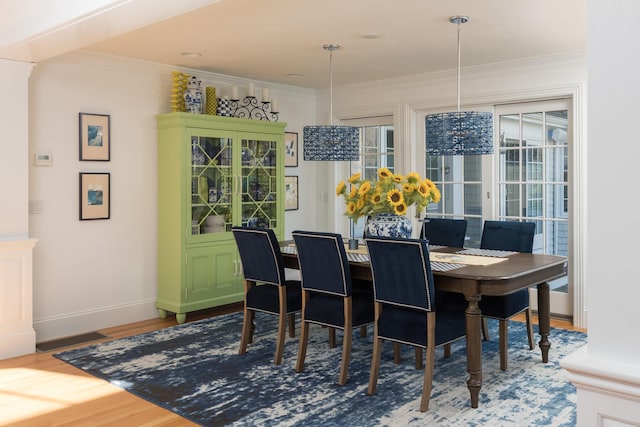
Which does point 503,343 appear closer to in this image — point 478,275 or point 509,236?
point 478,275

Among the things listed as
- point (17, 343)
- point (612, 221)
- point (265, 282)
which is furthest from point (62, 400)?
point (612, 221)

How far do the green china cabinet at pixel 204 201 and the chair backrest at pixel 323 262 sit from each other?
1.78m

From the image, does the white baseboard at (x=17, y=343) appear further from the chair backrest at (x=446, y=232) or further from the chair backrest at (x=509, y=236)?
the chair backrest at (x=509, y=236)

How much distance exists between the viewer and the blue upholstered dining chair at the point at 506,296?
3.70 m

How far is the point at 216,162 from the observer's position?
5297 millimetres

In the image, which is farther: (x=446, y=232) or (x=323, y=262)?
(x=446, y=232)

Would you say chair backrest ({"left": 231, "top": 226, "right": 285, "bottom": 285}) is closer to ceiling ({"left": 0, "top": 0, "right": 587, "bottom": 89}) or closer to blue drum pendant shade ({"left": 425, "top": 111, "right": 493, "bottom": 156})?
blue drum pendant shade ({"left": 425, "top": 111, "right": 493, "bottom": 156})

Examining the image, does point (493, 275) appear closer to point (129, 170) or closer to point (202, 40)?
point (202, 40)

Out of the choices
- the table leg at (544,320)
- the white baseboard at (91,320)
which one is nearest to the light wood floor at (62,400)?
the white baseboard at (91,320)

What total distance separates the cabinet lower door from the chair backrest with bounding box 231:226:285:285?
126 cm

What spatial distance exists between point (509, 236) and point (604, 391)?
3.21 metres

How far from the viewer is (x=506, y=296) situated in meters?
3.70

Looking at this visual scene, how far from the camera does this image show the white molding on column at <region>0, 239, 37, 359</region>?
4059 millimetres

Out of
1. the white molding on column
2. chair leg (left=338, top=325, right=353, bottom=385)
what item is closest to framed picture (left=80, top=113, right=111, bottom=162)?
the white molding on column
